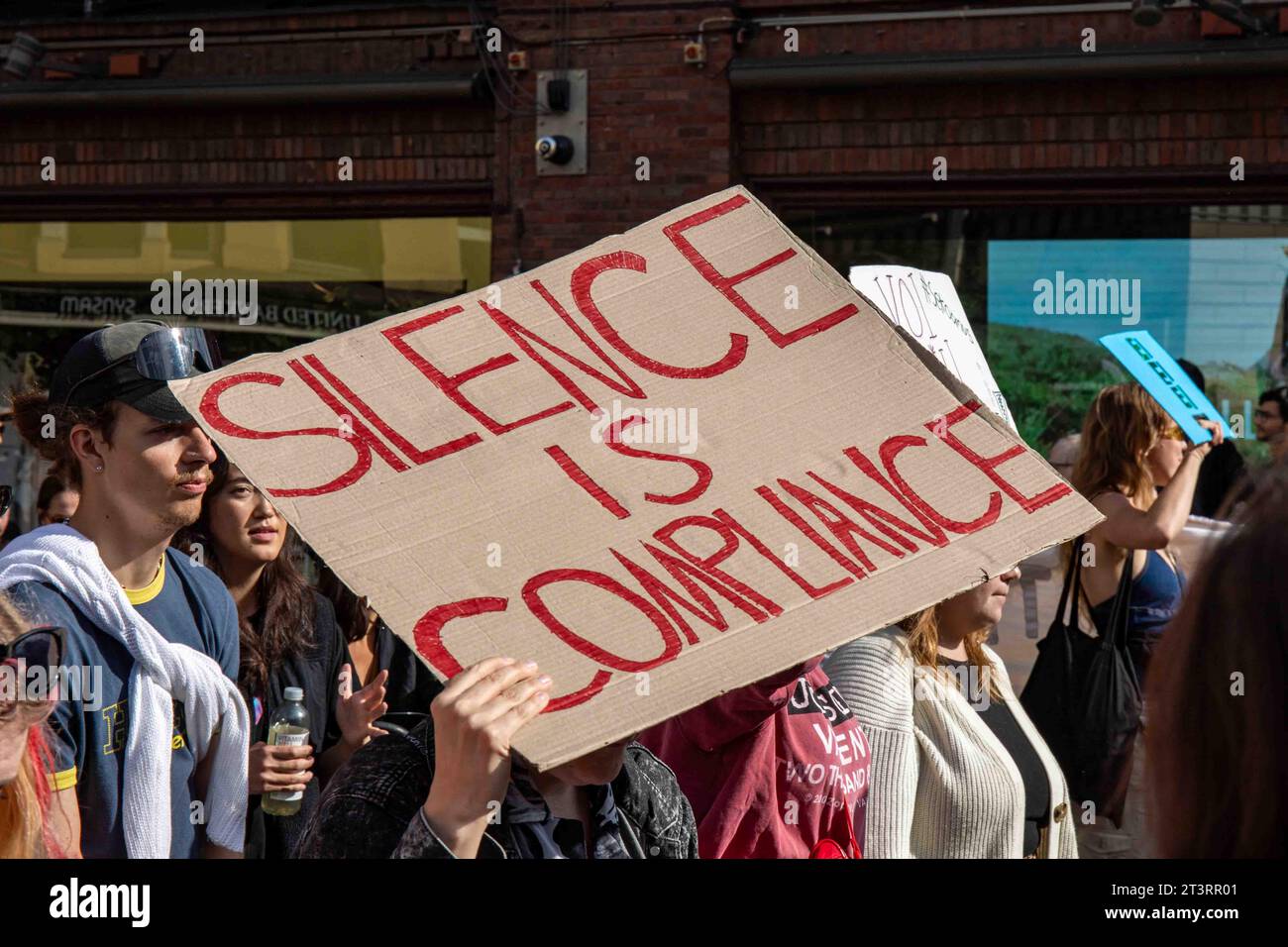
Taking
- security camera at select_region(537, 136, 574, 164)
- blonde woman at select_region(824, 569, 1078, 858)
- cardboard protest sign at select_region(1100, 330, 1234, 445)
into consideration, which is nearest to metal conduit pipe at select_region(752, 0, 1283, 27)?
security camera at select_region(537, 136, 574, 164)

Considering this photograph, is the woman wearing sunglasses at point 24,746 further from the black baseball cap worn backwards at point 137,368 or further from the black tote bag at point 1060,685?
the black tote bag at point 1060,685

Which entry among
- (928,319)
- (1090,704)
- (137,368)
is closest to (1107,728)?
(1090,704)

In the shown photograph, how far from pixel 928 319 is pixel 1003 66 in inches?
206

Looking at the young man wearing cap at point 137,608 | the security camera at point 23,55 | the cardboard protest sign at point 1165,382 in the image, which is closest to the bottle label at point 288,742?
the young man wearing cap at point 137,608

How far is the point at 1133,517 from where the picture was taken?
5195mm

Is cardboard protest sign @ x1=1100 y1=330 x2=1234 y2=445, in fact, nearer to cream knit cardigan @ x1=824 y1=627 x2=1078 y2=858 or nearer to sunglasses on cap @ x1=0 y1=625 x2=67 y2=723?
cream knit cardigan @ x1=824 y1=627 x2=1078 y2=858

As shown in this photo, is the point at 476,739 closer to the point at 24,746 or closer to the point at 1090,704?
the point at 24,746

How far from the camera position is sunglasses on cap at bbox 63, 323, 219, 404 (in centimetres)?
279

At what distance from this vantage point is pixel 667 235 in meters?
2.41

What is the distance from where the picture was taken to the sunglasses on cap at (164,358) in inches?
110

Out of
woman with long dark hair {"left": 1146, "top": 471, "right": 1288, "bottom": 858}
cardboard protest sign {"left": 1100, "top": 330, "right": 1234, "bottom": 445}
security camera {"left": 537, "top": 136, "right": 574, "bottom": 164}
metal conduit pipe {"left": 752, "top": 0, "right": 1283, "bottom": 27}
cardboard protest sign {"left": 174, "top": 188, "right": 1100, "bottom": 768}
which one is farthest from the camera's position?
security camera {"left": 537, "top": 136, "right": 574, "bottom": 164}

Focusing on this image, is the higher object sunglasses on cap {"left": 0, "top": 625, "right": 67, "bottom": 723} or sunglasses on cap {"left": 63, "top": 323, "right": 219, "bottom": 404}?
sunglasses on cap {"left": 63, "top": 323, "right": 219, "bottom": 404}

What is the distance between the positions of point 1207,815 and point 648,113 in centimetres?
738
